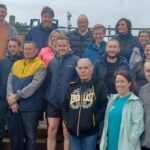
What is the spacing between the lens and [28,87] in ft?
23.5

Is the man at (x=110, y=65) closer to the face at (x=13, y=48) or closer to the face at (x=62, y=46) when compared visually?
the face at (x=62, y=46)


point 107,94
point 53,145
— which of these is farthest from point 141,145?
point 53,145

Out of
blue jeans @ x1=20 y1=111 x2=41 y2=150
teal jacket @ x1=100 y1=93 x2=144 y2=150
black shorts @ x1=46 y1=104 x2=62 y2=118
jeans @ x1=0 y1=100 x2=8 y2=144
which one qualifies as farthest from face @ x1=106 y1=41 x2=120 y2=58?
jeans @ x1=0 y1=100 x2=8 y2=144

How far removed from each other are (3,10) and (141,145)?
381 cm

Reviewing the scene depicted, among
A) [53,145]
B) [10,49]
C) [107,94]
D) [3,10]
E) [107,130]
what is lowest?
[53,145]

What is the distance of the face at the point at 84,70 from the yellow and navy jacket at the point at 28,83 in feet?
2.86

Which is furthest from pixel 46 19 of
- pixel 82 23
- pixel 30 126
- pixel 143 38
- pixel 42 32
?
pixel 30 126

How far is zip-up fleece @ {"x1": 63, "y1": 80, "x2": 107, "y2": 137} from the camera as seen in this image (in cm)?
A: 649

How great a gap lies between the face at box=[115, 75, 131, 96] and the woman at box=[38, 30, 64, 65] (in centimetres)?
159

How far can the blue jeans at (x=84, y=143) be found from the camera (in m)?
6.51

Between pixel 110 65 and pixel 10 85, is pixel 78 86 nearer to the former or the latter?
pixel 110 65

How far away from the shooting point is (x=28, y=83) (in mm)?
7285

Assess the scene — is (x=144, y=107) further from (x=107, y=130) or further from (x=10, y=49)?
(x=10, y=49)

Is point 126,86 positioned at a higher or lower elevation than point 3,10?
lower
